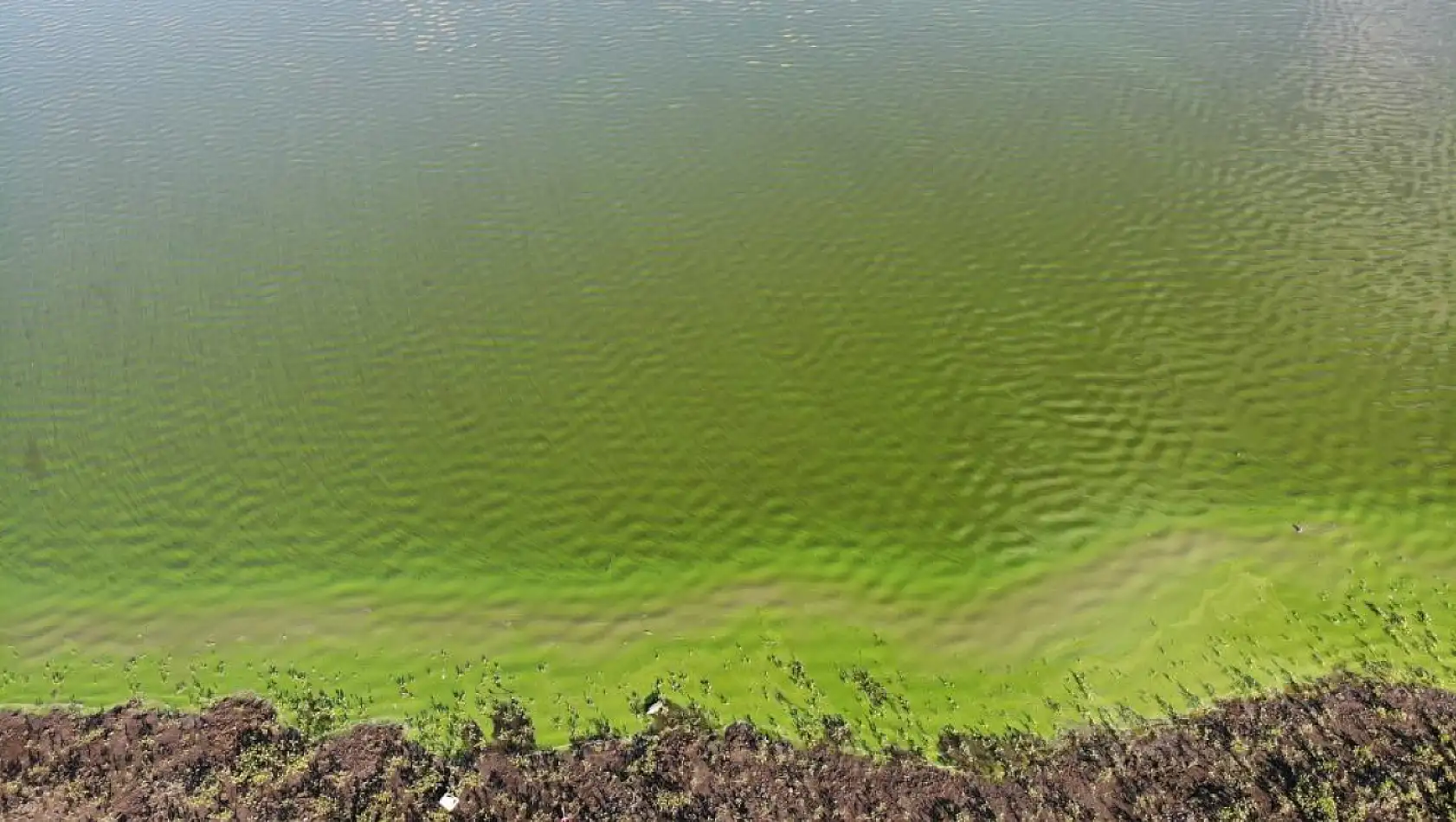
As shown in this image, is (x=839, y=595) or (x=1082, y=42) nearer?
(x=839, y=595)

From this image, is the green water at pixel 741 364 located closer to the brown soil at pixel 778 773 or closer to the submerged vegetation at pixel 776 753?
the submerged vegetation at pixel 776 753

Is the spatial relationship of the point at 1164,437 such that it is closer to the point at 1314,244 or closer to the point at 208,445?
the point at 1314,244

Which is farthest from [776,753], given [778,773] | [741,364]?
[741,364]

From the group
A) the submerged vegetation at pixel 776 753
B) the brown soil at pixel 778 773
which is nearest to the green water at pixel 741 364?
the submerged vegetation at pixel 776 753

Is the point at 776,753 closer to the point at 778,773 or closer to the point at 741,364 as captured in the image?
the point at 778,773

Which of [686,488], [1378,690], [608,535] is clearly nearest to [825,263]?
[686,488]

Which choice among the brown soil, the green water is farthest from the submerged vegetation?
the green water
